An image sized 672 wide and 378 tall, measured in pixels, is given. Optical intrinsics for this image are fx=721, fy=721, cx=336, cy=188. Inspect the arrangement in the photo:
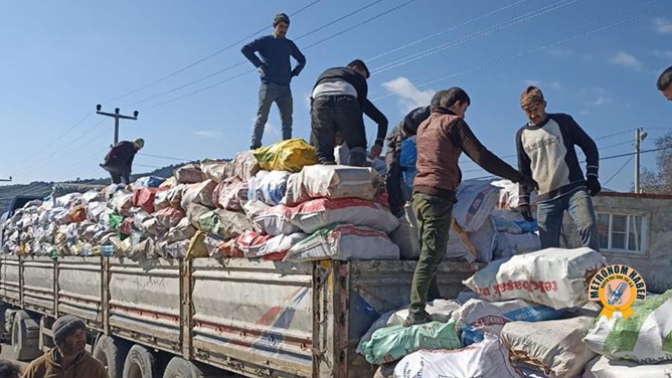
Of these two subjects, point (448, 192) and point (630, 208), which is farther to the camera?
point (630, 208)

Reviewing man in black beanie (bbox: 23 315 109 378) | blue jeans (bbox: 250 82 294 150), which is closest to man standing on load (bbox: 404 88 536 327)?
man in black beanie (bbox: 23 315 109 378)

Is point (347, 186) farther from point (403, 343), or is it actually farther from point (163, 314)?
point (163, 314)

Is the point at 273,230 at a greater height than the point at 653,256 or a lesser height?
greater

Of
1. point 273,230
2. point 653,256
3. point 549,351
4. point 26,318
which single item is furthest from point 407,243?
point 653,256

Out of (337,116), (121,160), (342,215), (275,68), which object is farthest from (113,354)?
(121,160)

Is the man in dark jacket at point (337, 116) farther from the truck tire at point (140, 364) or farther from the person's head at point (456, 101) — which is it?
the truck tire at point (140, 364)

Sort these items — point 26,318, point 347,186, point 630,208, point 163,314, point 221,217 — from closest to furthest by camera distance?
point 347,186
point 221,217
point 163,314
point 26,318
point 630,208

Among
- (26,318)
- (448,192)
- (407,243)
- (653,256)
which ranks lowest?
(26,318)

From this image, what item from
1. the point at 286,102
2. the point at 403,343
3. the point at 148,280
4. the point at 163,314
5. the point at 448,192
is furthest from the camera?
the point at 286,102

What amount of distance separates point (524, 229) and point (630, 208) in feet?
28.4

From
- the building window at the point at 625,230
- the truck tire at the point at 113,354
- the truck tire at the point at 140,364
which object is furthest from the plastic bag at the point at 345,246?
the building window at the point at 625,230

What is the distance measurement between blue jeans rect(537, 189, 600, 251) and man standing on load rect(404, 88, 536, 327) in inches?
18.2

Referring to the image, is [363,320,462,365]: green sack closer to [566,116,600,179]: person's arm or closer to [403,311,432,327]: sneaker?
[403,311,432,327]: sneaker

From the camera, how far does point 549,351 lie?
3.00 metres
